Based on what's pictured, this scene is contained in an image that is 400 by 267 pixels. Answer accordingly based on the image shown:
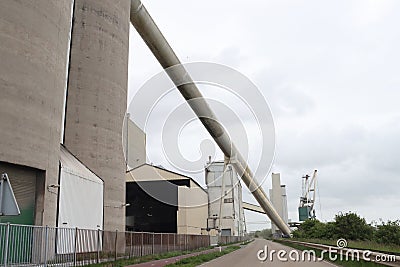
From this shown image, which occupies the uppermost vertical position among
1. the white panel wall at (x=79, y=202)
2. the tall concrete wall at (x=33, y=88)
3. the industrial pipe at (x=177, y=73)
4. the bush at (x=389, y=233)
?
the industrial pipe at (x=177, y=73)

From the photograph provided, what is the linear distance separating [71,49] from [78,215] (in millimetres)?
13723

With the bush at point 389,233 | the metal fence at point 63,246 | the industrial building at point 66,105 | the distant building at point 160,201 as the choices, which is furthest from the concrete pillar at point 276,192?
the metal fence at point 63,246

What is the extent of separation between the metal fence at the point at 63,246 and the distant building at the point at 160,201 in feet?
91.9

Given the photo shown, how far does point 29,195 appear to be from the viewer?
71.5 ft

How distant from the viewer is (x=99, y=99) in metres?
33.7

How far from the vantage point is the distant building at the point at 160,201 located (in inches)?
2379

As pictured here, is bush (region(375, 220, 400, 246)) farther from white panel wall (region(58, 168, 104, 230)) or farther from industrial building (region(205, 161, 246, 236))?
industrial building (region(205, 161, 246, 236))

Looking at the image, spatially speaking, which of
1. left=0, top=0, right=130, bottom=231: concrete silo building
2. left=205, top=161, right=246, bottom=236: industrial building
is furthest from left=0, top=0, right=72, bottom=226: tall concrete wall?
left=205, top=161, right=246, bottom=236: industrial building

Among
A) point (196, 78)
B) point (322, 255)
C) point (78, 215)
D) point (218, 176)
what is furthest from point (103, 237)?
point (218, 176)

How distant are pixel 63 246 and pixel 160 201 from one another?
42.1m

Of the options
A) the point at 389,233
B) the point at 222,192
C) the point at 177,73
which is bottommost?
the point at 389,233

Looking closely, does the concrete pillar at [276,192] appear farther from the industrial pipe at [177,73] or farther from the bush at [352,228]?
the bush at [352,228]

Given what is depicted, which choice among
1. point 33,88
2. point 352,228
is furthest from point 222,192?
point 33,88

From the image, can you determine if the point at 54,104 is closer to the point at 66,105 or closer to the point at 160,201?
the point at 66,105
